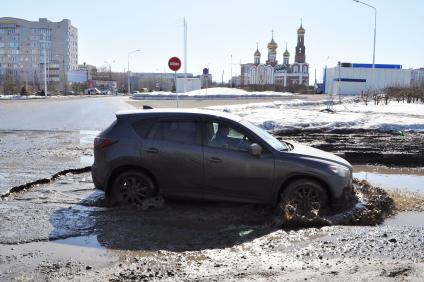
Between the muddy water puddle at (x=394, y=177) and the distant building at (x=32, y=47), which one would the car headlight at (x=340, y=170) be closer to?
the muddy water puddle at (x=394, y=177)

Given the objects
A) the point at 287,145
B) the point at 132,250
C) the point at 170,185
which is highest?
the point at 287,145

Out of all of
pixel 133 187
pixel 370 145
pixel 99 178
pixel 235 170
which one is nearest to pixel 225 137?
pixel 235 170

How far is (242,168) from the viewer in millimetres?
7121

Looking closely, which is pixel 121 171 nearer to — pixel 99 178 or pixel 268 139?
pixel 99 178

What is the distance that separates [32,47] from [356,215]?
465ft

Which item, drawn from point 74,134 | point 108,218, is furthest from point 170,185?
point 74,134

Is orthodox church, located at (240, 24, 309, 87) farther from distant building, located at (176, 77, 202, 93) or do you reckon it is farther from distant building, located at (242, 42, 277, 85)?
distant building, located at (176, 77, 202, 93)

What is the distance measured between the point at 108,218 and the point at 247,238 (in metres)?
2.11

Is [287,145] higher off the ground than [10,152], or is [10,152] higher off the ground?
[287,145]

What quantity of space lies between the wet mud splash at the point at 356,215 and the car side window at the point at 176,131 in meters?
1.73

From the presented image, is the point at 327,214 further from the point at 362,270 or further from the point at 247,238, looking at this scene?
the point at 362,270

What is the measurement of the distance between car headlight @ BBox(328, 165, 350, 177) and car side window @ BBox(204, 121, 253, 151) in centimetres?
124

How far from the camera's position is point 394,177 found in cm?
1127

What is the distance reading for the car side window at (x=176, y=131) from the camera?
740cm
